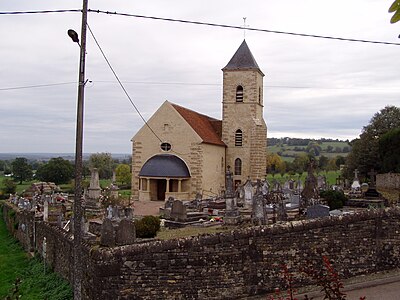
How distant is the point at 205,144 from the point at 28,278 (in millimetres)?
20558

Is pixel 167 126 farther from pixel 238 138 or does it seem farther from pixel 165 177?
pixel 238 138

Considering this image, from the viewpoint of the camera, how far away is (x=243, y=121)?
36094 mm

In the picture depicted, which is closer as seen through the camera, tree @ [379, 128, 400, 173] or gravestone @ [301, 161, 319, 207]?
gravestone @ [301, 161, 319, 207]

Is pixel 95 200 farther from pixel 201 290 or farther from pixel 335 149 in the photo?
pixel 335 149

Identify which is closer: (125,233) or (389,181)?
A: (125,233)

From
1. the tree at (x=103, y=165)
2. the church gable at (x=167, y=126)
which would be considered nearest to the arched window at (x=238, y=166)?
the church gable at (x=167, y=126)

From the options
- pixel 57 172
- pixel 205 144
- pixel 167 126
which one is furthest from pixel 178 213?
pixel 57 172

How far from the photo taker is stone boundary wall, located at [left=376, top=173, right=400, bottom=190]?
113ft

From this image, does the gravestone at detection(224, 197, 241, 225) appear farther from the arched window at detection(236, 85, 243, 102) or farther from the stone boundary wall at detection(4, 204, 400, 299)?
the arched window at detection(236, 85, 243, 102)

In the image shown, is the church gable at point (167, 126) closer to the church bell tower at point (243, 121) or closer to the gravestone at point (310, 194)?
the church bell tower at point (243, 121)

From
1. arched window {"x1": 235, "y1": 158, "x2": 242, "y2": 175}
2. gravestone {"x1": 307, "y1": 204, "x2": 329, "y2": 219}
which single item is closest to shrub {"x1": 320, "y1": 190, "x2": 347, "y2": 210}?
gravestone {"x1": 307, "y1": 204, "x2": 329, "y2": 219}

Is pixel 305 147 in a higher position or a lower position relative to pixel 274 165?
higher

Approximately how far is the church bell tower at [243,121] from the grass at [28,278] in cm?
1981

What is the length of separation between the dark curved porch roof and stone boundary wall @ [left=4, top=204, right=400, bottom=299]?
72.8 ft
